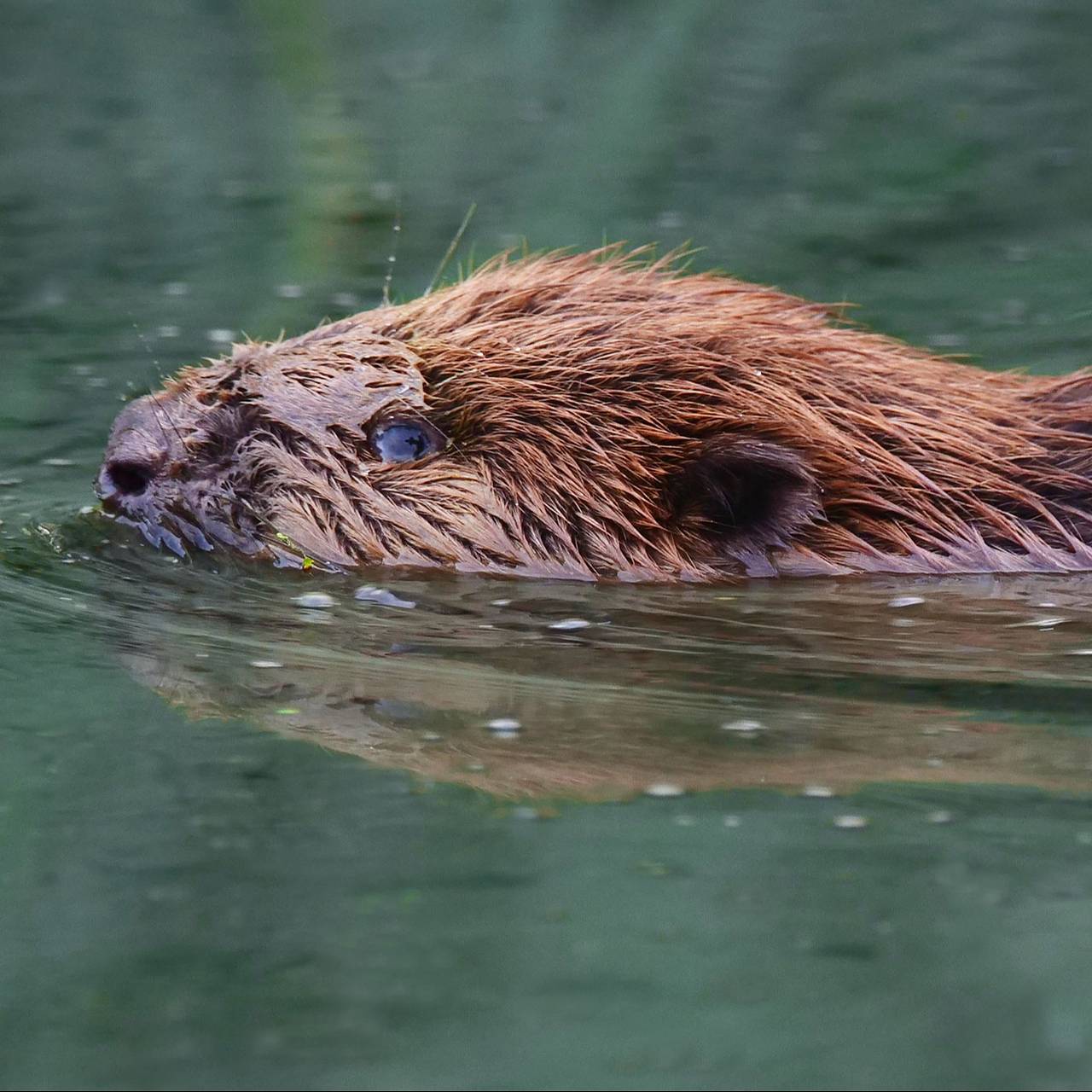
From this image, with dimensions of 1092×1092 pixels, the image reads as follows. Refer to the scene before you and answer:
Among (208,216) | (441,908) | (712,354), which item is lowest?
(441,908)

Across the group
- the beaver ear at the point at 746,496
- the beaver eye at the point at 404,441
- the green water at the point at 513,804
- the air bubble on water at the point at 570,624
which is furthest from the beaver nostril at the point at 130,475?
the beaver ear at the point at 746,496

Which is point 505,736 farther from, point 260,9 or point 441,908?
point 260,9

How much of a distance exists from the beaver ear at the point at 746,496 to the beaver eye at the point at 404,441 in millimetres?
665

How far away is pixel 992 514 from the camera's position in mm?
4836

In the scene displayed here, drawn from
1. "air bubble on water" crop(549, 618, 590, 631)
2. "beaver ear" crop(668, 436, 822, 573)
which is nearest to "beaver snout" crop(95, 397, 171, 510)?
Result: "air bubble on water" crop(549, 618, 590, 631)

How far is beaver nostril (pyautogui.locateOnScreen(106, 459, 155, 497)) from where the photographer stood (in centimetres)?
510

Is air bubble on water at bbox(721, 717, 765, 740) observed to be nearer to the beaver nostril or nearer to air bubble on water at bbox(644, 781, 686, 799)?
air bubble on water at bbox(644, 781, 686, 799)

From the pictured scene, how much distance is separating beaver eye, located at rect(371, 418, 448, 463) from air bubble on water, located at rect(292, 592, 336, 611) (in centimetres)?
46

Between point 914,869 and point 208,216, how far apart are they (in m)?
7.62

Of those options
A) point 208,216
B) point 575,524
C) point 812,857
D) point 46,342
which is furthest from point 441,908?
point 208,216

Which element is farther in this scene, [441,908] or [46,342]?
[46,342]

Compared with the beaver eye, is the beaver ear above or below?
below

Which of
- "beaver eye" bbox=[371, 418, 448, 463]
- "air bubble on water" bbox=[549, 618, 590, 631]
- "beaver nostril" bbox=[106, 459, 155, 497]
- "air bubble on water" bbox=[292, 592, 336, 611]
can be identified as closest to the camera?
"air bubble on water" bbox=[549, 618, 590, 631]

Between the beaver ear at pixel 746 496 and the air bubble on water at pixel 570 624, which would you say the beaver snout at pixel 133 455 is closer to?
the air bubble on water at pixel 570 624
